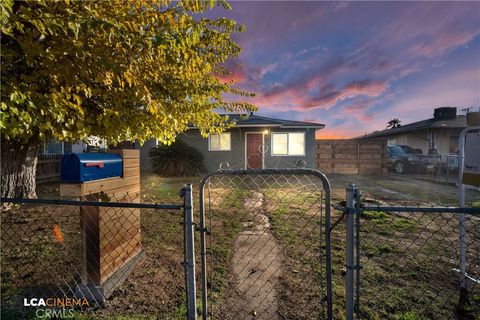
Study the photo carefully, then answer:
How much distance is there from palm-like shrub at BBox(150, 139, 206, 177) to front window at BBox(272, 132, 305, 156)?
17.2 ft

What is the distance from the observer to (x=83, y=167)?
2.35 meters

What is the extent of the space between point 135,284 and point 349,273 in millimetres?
2470

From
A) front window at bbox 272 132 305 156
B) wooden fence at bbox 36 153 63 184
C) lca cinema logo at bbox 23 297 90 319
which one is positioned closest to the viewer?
lca cinema logo at bbox 23 297 90 319

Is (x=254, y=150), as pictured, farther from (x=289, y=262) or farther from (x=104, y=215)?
(x=104, y=215)

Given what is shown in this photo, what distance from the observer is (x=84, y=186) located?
2.33 meters

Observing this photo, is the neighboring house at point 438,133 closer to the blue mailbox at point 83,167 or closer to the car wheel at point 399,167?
the car wheel at point 399,167

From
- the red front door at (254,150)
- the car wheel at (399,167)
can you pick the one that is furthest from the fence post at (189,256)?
the car wheel at (399,167)

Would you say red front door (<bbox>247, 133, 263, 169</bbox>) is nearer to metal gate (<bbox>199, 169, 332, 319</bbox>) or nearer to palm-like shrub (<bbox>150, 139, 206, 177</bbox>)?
palm-like shrub (<bbox>150, 139, 206, 177</bbox>)

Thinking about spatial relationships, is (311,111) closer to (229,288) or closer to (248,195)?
(248,195)

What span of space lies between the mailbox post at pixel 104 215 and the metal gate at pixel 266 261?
1.09 meters

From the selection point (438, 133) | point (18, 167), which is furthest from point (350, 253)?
point (438, 133)

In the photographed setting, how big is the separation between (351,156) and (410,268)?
13.8 m

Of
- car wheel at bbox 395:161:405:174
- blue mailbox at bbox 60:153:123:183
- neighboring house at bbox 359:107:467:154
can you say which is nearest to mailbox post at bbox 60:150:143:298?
blue mailbox at bbox 60:153:123:183

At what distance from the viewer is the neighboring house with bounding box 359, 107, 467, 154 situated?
17984mm
